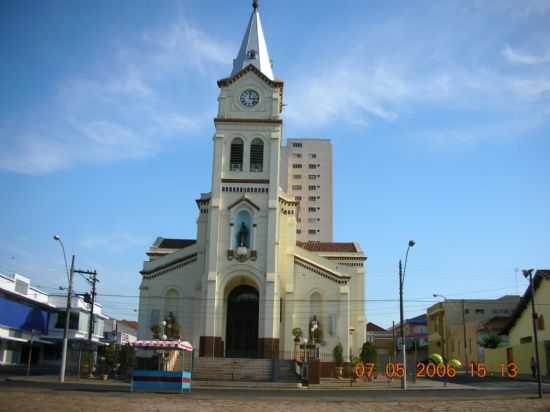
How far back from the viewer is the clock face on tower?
54344 mm

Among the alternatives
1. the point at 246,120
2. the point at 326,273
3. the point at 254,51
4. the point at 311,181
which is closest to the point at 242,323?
the point at 326,273

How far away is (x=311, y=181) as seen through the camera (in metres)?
122

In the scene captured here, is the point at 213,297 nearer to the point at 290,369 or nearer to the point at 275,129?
the point at 290,369

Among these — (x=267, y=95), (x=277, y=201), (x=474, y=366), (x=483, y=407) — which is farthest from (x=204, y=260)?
(x=483, y=407)

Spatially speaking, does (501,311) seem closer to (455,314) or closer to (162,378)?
(455,314)

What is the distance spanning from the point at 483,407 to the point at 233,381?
71.8ft

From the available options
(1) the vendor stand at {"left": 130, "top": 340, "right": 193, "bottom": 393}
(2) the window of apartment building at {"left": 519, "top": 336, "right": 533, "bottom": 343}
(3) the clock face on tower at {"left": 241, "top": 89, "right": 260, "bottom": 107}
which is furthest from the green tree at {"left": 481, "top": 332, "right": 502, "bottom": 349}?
(1) the vendor stand at {"left": 130, "top": 340, "right": 193, "bottom": 393}

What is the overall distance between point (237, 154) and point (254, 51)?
10.3 metres

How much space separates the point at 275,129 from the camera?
53250 mm

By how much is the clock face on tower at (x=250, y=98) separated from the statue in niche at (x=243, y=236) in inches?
419

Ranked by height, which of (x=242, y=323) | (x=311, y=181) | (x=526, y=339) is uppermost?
(x=311, y=181)

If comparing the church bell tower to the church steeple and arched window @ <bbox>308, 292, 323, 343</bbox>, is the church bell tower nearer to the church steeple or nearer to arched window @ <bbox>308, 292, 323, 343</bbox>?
the church steeple

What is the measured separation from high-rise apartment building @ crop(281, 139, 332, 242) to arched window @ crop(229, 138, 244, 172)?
63729 mm

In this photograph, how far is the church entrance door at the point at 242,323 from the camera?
50438mm
